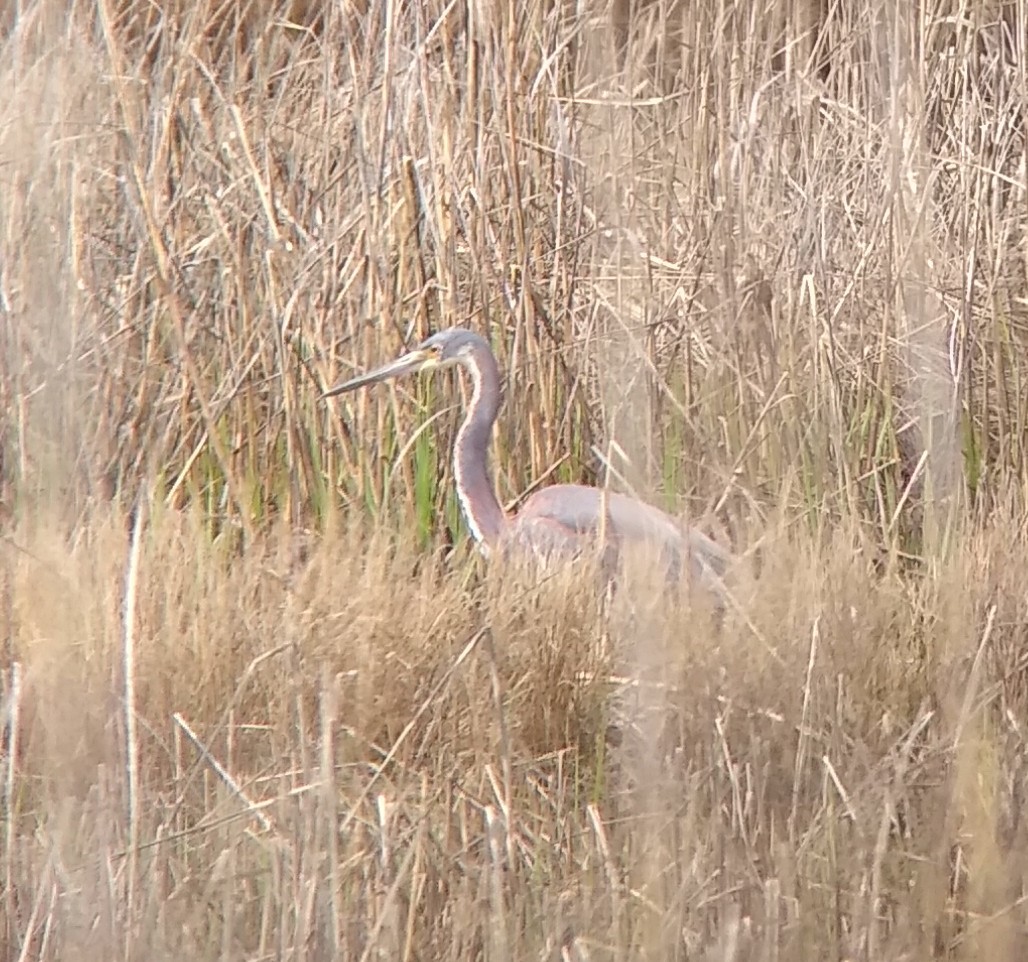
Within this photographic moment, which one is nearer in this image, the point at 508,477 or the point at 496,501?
the point at 496,501

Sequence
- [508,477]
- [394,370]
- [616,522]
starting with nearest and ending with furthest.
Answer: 1. [616,522]
2. [394,370]
3. [508,477]

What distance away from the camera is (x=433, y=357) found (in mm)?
2266

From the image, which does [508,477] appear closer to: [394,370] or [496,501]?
[496,501]

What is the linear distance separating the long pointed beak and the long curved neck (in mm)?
65

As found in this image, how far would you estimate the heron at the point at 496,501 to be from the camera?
200 centimetres

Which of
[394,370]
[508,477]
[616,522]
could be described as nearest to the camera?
[616,522]

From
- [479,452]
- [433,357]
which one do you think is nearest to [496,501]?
[479,452]

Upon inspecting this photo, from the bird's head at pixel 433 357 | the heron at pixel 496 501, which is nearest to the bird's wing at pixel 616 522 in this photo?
the heron at pixel 496 501

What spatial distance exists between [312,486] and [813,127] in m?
0.88

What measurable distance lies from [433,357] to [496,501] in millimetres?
203

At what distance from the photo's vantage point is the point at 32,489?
2.00m

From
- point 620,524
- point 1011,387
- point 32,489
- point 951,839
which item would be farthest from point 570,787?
point 1011,387

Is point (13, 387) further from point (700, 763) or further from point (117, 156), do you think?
point (700, 763)

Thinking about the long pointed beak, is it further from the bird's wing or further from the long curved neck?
the bird's wing
